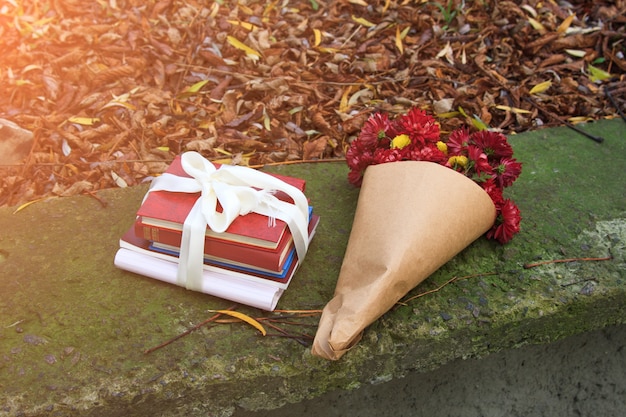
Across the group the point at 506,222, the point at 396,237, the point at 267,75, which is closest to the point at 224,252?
the point at 396,237

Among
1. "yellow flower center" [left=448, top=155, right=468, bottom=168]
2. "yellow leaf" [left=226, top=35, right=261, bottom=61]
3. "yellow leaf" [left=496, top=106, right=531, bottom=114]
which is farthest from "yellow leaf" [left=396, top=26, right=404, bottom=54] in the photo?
"yellow flower center" [left=448, top=155, right=468, bottom=168]

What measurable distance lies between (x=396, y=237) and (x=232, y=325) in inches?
22.0

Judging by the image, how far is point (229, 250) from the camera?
1.75m

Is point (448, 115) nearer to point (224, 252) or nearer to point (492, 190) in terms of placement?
point (492, 190)

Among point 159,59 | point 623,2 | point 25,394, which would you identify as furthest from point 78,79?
point 623,2

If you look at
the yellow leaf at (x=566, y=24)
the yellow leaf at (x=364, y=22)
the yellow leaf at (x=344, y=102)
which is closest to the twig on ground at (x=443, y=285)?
the yellow leaf at (x=344, y=102)

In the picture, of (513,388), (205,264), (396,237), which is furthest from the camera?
(513,388)

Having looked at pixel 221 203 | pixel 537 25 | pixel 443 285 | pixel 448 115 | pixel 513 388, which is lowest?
pixel 513 388

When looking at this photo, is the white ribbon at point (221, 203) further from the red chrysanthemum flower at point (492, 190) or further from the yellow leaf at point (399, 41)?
the yellow leaf at point (399, 41)

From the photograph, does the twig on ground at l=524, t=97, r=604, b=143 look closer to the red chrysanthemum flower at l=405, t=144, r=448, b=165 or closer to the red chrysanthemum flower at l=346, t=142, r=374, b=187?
the red chrysanthemum flower at l=405, t=144, r=448, b=165

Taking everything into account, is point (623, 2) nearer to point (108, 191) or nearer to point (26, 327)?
point (108, 191)

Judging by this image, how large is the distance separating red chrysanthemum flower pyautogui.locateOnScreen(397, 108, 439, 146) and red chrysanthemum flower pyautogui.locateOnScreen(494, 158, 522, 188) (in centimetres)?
23

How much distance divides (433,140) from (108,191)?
122 cm

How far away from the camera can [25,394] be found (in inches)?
62.4
